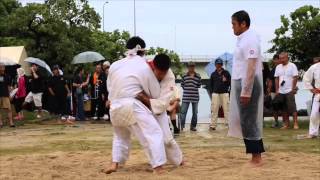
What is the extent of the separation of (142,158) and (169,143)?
1.44 m

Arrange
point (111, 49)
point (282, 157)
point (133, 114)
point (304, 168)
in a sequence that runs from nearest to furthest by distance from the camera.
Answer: point (133, 114) → point (304, 168) → point (282, 157) → point (111, 49)

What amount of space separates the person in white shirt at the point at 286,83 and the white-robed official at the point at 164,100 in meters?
6.71

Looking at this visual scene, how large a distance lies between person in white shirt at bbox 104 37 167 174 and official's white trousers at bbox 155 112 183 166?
30 cm

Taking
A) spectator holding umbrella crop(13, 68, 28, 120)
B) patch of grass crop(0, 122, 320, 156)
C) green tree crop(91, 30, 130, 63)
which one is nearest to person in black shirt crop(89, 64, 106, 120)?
spectator holding umbrella crop(13, 68, 28, 120)

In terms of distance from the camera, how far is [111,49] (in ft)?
168

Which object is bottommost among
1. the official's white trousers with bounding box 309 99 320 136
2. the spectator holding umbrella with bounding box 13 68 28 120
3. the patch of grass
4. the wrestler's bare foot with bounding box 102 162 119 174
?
the patch of grass

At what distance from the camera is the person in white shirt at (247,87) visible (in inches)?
285

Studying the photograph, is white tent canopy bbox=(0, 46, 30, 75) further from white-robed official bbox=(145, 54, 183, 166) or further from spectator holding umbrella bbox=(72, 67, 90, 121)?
white-robed official bbox=(145, 54, 183, 166)

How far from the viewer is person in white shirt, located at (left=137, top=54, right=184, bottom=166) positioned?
7168mm

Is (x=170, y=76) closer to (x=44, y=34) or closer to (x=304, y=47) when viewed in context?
(x=304, y=47)

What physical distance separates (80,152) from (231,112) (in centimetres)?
316

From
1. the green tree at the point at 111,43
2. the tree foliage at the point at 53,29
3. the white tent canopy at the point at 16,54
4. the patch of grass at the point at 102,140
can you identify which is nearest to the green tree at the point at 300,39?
the patch of grass at the point at 102,140

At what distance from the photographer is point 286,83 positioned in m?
14.0

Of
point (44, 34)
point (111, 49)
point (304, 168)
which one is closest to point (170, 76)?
point (304, 168)
